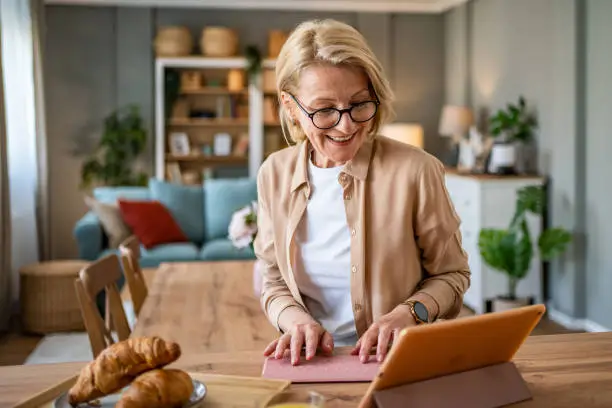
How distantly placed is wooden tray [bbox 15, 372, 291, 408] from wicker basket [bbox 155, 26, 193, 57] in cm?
626

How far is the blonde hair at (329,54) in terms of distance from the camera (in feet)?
4.19

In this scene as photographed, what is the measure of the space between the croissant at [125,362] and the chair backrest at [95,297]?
114 cm

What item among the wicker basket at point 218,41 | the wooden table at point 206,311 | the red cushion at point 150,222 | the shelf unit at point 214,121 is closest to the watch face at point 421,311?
the wooden table at point 206,311

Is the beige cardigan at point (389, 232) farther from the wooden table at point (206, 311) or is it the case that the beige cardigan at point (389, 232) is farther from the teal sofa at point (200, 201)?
the teal sofa at point (200, 201)

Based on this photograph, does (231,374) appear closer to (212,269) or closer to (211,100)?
(212,269)

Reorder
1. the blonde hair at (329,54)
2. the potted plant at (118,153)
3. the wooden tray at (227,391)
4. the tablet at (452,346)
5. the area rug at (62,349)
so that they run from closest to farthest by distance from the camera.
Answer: the tablet at (452,346) < the wooden tray at (227,391) < the blonde hair at (329,54) < the area rug at (62,349) < the potted plant at (118,153)

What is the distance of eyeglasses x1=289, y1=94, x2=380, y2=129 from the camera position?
1283mm

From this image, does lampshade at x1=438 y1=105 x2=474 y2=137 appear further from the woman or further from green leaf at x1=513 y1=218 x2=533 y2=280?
the woman

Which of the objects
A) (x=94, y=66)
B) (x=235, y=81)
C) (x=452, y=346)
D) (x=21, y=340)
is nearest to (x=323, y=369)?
(x=452, y=346)

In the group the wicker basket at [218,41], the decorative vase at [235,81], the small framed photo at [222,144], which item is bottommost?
→ the small framed photo at [222,144]

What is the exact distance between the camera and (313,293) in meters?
1.45

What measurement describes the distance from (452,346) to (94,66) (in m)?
6.91

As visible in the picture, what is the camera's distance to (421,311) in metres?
1.30

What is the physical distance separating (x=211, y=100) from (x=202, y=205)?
5.46 ft
